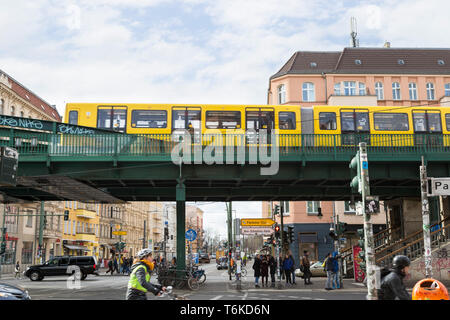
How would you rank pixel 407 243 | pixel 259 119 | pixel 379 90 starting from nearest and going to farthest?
1. pixel 259 119
2. pixel 407 243
3. pixel 379 90

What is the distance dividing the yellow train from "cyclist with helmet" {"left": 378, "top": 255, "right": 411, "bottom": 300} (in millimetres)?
18080

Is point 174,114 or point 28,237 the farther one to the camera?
point 28,237

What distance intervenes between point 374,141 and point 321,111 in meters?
3.31

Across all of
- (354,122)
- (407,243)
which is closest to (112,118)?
(354,122)

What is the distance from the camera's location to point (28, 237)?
5306cm

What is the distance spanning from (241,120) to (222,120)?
1.05 meters

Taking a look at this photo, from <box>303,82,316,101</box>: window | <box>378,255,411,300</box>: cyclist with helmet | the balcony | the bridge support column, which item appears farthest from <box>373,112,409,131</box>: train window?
the balcony

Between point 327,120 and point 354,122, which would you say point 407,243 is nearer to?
point 354,122

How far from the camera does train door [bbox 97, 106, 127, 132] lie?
25859 mm

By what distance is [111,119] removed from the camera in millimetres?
25891

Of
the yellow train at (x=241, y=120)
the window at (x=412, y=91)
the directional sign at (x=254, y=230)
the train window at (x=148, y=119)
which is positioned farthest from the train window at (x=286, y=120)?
the window at (x=412, y=91)

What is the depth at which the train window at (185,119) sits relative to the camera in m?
26.0
